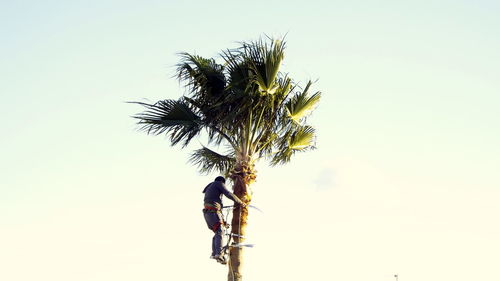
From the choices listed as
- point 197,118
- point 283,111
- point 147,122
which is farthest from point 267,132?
point 147,122

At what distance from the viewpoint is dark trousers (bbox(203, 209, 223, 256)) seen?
1461 centimetres

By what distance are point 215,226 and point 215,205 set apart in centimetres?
48

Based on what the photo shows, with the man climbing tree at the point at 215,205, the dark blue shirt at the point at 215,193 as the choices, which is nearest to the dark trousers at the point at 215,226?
the man climbing tree at the point at 215,205

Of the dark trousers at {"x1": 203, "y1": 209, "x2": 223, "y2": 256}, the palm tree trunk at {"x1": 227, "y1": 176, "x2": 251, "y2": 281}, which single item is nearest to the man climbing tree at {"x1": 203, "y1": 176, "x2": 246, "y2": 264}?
the dark trousers at {"x1": 203, "y1": 209, "x2": 223, "y2": 256}

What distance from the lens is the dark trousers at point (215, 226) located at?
14.6m

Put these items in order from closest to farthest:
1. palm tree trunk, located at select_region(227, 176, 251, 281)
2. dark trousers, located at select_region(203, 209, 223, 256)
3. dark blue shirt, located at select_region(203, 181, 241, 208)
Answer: dark trousers, located at select_region(203, 209, 223, 256)
palm tree trunk, located at select_region(227, 176, 251, 281)
dark blue shirt, located at select_region(203, 181, 241, 208)

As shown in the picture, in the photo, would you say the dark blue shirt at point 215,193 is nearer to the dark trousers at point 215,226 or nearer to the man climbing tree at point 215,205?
the man climbing tree at point 215,205

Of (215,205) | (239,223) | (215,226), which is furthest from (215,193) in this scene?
(239,223)

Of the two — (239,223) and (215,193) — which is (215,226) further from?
(215,193)

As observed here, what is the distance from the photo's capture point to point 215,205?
1495cm

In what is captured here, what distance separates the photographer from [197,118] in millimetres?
15609

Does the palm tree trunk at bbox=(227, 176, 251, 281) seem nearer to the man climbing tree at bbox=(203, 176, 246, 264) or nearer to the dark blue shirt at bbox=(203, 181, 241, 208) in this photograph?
the man climbing tree at bbox=(203, 176, 246, 264)

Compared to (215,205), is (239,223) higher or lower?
lower

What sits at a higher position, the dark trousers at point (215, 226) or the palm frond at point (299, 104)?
the palm frond at point (299, 104)
